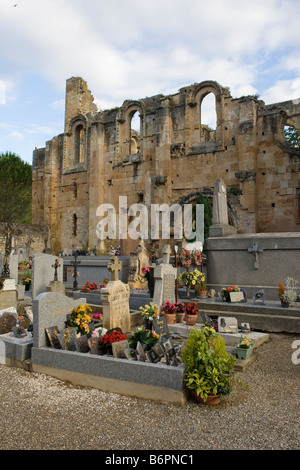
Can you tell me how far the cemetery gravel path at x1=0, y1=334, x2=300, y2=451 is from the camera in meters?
3.28

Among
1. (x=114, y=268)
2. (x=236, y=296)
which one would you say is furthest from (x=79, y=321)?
(x=236, y=296)

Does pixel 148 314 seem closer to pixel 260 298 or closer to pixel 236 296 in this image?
pixel 236 296

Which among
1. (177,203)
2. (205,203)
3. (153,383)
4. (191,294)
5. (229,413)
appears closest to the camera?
(229,413)

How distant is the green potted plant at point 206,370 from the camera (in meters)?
4.04

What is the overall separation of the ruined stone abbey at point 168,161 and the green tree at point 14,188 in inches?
254

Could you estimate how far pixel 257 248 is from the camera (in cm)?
872

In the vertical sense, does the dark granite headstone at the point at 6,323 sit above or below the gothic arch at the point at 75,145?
below

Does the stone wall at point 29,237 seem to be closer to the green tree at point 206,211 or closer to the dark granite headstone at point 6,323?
the green tree at point 206,211

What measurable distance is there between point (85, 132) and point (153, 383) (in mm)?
22179

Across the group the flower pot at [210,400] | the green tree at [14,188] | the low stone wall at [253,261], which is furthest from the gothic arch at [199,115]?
the green tree at [14,188]
